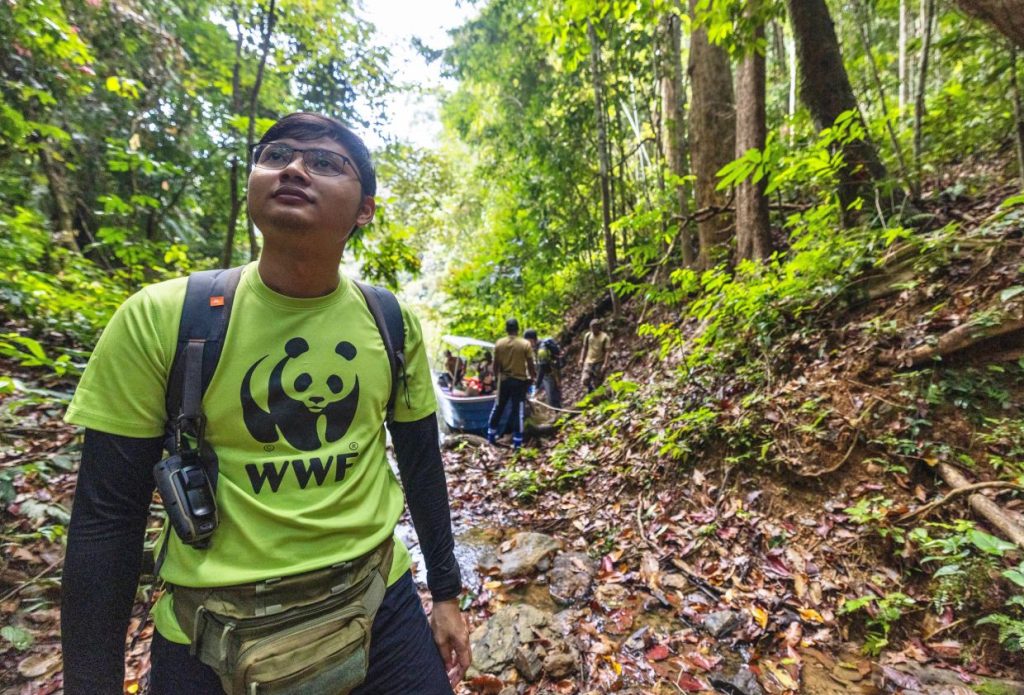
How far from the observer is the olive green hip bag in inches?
46.9

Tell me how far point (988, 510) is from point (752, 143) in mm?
5574

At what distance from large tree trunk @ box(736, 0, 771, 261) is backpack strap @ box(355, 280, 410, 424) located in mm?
6241

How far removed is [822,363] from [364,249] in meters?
5.18

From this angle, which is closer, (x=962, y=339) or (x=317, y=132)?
(x=317, y=132)

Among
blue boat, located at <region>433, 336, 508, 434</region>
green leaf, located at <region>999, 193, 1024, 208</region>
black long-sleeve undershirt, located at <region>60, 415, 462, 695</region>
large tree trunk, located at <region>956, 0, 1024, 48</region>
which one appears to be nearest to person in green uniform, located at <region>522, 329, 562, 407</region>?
blue boat, located at <region>433, 336, 508, 434</region>

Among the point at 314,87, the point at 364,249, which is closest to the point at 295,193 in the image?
the point at 364,249

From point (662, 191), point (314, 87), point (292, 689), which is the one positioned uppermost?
point (314, 87)

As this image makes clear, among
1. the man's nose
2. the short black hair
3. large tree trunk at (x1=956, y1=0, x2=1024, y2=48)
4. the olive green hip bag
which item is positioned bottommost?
the olive green hip bag

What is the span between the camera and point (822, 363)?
4.42 meters

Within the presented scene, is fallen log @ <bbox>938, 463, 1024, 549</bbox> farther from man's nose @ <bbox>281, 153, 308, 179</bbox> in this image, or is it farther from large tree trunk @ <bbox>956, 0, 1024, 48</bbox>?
man's nose @ <bbox>281, 153, 308, 179</bbox>

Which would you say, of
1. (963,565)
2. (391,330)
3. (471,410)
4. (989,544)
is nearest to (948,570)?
(963,565)

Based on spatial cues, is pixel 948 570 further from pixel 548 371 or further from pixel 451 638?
pixel 548 371

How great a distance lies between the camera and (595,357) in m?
9.52

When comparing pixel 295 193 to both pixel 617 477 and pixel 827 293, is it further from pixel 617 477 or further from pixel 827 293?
pixel 827 293
